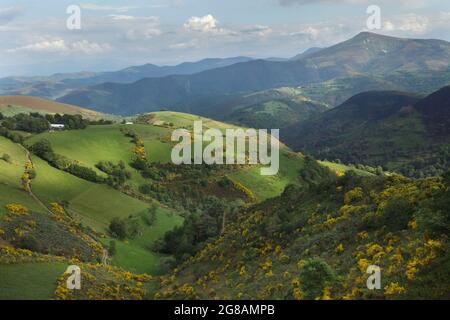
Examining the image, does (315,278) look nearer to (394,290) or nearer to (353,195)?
(394,290)

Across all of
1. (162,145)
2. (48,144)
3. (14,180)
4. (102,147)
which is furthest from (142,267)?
(162,145)

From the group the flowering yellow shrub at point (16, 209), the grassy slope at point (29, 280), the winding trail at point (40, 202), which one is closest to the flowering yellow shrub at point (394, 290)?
the grassy slope at point (29, 280)

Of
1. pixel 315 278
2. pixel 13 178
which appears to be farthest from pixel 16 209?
pixel 315 278

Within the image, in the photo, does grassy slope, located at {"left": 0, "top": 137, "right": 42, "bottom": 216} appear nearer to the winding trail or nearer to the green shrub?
the winding trail

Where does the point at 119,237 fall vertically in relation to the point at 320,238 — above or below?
below

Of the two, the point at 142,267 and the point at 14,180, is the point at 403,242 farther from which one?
the point at 14,180

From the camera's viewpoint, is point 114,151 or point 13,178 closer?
point 13,178
